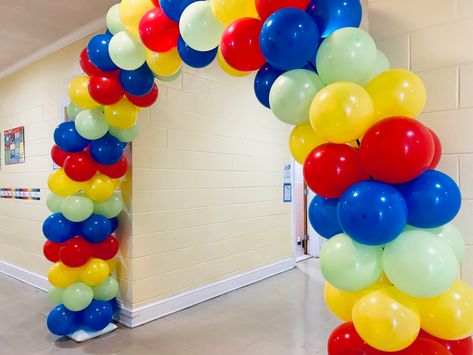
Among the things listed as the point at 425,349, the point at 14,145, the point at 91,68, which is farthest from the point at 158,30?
the point at 14,145

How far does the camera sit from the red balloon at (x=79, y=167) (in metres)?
2.48

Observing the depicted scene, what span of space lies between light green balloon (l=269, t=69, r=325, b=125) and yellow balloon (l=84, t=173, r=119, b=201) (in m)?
1.80

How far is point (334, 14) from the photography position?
119cm

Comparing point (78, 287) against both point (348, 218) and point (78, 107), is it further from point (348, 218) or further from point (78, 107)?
point (348, 218)

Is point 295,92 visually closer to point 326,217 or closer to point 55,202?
point 326,217

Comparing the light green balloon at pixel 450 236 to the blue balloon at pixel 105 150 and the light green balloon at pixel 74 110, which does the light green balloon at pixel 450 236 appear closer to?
the blue balloon at pixel 105 150

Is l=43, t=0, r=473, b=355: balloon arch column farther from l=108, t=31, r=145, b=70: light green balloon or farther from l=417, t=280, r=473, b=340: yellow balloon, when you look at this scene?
l=108, t=31, r=145, b=70: light green balloon

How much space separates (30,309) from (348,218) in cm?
350

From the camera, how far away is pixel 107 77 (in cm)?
230

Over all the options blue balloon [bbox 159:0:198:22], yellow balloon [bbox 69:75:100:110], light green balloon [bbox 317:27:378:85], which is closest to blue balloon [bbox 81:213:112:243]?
yellow balloon [bbox 69:75:100:110]

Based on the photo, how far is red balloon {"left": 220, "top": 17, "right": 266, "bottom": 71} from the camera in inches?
A: 51.7

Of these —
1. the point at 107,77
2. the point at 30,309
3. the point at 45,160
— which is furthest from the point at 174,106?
the point at 30,309

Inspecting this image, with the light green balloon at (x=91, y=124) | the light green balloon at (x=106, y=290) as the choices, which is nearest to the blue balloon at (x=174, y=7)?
the light green balloon at (x=91, y=124)

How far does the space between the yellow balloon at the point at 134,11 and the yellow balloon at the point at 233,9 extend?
58 centimetres
